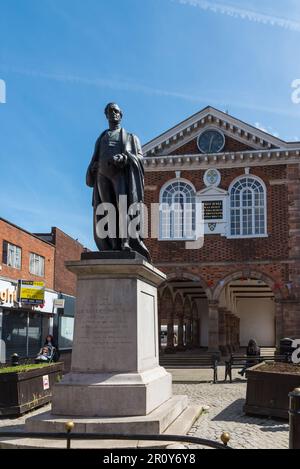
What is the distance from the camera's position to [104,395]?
24.3ft

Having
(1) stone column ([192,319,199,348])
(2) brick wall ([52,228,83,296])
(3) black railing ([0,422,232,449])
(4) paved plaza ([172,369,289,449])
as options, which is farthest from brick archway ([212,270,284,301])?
(3) black railing ([0,422,232,449])

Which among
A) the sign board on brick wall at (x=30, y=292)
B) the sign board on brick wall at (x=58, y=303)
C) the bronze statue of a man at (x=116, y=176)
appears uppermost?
the bronze statue of a man at (x=116, y=176)

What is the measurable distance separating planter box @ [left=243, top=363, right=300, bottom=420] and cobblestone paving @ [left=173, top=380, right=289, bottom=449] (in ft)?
0.53

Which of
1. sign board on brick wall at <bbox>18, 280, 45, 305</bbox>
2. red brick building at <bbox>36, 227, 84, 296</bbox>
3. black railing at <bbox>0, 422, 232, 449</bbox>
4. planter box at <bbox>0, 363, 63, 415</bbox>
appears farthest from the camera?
red brick building at <bbox>36, 227, 84, 296</bbox>

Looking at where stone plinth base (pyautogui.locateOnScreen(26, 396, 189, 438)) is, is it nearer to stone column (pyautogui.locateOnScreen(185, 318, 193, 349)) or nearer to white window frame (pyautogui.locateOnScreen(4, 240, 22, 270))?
white window frame (pyautogui.locateOnScreen(4, 240, 22, 270))

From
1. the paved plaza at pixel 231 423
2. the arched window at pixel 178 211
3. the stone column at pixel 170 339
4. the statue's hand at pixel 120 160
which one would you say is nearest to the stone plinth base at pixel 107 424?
the paved plaza at pixel 231 423

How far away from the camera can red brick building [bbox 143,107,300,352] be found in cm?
2691

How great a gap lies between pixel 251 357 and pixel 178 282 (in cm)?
1265

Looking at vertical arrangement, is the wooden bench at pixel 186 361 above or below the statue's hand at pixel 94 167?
below

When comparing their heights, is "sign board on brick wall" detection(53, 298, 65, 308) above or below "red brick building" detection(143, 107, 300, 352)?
below

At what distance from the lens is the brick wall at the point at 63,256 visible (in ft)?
134

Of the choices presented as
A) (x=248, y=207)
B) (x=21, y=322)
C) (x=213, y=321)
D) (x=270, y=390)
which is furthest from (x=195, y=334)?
(x=270, y=390)

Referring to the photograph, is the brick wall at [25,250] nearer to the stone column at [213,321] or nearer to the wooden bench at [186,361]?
the wooden bench at [186,361]
